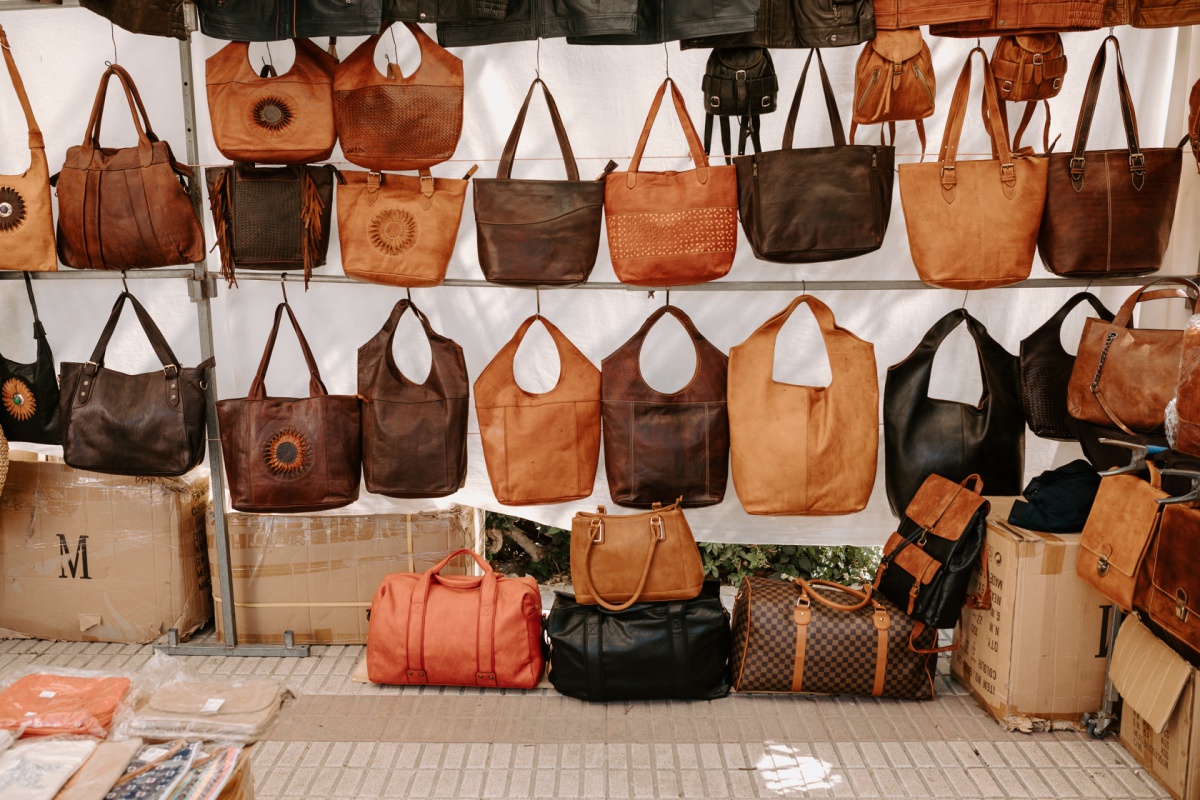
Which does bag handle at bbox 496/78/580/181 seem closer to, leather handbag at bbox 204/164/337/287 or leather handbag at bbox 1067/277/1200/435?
leather handbag at bbox 204/164/337/287

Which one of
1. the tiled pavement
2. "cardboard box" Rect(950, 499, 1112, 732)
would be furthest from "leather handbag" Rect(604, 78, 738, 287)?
the tiled pavement

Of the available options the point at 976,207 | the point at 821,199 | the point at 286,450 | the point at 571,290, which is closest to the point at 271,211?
the point at 286,450

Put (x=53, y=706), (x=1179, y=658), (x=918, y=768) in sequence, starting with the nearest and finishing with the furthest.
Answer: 1. (x=53, y=706)
2. (x=1179, y=658)
3. (x=918, y=768)

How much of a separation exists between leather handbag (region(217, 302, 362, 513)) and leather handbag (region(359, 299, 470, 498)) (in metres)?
0.12

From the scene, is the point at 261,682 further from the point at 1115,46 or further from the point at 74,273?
the point at 1115,46

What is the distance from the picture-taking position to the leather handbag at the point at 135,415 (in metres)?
3.51

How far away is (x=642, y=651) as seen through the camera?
332 centimetres

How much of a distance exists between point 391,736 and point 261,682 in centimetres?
99

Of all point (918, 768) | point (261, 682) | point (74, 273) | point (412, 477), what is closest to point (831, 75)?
point (412, 477)

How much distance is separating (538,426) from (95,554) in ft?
6.66

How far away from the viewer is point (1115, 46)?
313 cm

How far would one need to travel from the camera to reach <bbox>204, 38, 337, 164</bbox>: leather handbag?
318 cm

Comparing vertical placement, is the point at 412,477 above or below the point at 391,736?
above

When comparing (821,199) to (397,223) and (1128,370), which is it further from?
(397,223)
